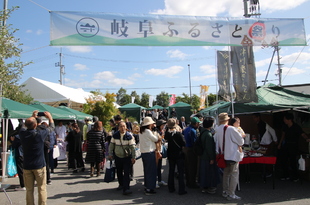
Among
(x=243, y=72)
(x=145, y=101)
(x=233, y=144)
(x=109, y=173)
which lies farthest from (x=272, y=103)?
(x=145, y=101)

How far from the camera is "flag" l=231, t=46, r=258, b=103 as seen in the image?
21.1ft

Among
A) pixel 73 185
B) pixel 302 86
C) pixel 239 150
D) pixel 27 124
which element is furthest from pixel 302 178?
pixel 27 124

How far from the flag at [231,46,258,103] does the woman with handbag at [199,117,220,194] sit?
1.68 metres

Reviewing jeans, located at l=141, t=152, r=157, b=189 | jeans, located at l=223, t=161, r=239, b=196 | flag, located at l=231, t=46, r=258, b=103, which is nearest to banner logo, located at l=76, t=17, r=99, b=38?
jeans, located at l=141, t=152, r=157, b=189

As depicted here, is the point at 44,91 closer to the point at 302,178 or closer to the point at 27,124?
the point at 27,124

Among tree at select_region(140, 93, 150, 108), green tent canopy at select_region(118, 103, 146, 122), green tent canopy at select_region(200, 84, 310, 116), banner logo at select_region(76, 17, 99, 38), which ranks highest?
tree at select_region(140, 93, 150, 108)

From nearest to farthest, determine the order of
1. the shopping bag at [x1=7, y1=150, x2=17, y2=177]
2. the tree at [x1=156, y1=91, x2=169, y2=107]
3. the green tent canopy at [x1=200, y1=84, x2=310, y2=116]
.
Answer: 1. the green tent canopy at [x1=200, y1=84, x2=310, y2=116]
2. the shopping bag at [x1=7, y1=150, x2=17, y2=177]
3. the tree at [x1=156, y1=91, x2=169, y2=107]

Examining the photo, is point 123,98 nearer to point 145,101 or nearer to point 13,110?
point 145,101

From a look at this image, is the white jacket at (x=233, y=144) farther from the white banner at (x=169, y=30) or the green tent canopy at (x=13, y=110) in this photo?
the green tent canopy at (x=13, y=110)

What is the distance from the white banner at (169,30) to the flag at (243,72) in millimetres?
352

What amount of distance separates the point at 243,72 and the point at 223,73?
0.52 meters

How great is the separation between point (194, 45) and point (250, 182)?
3.84 m

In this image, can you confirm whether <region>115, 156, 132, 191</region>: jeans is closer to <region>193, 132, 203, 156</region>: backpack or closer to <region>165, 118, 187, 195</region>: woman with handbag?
<region>165, 118, 187, 195</region>: woman with handbag

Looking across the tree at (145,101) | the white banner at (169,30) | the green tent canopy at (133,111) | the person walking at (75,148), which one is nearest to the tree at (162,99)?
the tree at (145,101)
